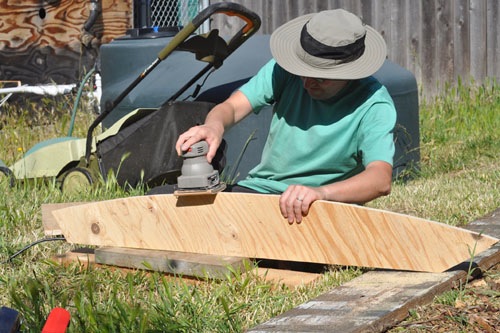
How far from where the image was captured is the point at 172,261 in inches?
137

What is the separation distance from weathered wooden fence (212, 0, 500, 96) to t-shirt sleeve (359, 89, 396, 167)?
18.3 ft

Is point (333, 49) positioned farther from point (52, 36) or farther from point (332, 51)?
point (52, 36)

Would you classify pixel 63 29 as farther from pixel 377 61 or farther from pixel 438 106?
pixel 377 61

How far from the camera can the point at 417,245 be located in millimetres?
3191

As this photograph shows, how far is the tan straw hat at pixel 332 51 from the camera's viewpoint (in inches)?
136

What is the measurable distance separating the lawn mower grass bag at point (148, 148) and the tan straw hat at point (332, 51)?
1.71 m

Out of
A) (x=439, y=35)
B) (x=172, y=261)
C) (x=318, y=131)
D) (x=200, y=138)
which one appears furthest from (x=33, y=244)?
(x=439, y=35)

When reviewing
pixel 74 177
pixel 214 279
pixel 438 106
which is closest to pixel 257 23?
pixel 74 177

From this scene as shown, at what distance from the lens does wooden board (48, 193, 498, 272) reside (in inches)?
125

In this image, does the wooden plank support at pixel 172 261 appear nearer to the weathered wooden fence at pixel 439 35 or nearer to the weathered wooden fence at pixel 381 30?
the weathered wooden fence at pixel 381 30

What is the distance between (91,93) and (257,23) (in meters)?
2.71

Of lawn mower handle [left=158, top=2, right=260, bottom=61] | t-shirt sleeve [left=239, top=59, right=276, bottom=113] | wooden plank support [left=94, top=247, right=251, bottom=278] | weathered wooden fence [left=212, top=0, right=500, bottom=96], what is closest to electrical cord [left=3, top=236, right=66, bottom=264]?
wooden plank support [left=94, top=247, right=251, bottom=278]

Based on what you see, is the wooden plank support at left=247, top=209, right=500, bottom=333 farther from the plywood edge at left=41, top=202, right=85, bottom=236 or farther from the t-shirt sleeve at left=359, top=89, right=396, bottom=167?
the plywood edge at left=41, top=202, right=85, bottom=236

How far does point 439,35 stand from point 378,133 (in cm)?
588
